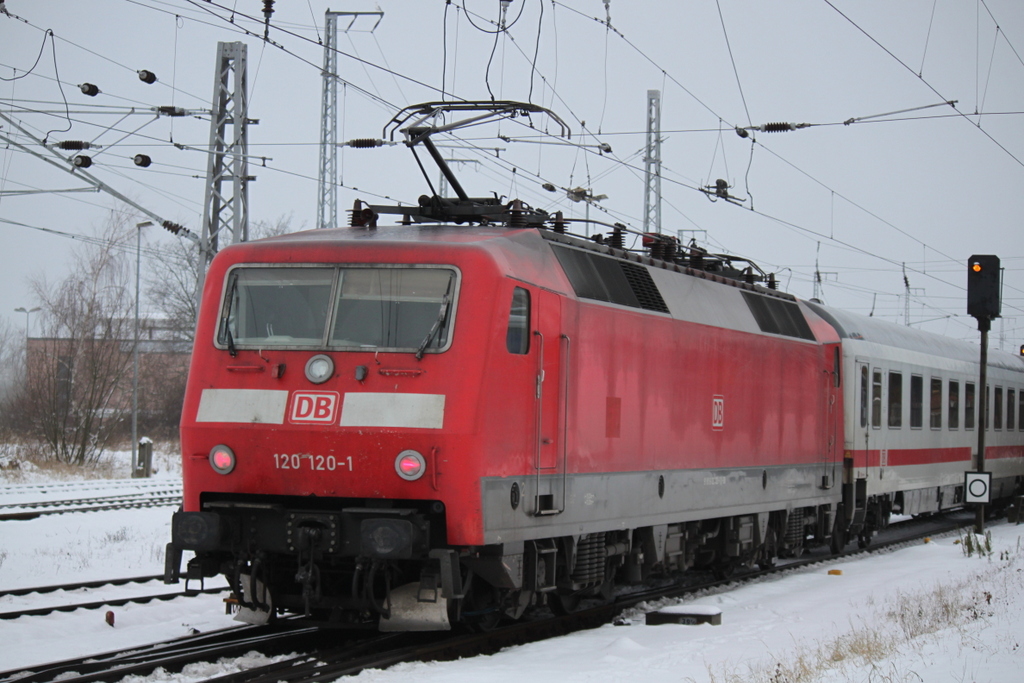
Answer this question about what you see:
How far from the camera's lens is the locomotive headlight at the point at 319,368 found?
8.62 m

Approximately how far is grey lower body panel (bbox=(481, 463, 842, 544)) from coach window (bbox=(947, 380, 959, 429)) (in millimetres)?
6429

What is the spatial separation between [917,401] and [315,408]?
1401cm

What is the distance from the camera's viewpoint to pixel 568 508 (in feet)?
32.2

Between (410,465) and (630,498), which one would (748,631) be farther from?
(410,465)

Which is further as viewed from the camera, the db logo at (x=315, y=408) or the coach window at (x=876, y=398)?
the coach window at (x=876, y=398)

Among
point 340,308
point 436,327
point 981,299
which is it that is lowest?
point 436,327

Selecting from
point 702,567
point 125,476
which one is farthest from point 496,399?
point 125,476

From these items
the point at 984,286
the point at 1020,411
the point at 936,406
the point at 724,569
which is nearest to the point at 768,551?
the point at 724,569

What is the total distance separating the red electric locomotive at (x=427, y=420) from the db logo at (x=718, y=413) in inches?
45.4

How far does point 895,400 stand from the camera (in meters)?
18.6

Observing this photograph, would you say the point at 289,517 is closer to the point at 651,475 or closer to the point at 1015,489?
the point at 651,475

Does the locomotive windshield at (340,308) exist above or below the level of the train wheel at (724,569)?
above

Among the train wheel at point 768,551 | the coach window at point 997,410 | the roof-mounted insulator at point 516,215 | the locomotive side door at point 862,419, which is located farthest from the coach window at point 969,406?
the roof-mounted insulator at point 516,215

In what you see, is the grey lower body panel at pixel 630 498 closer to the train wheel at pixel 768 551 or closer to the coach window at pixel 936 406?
the train wheel at pixel 768 551
